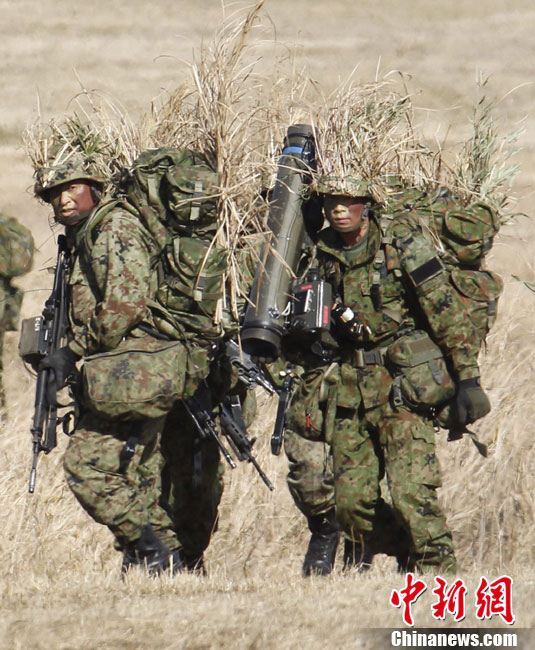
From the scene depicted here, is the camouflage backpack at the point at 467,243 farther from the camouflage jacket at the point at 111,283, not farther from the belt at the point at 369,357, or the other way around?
the camouflage jacket at the point at 111,283

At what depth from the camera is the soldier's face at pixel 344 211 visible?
19.3 ft

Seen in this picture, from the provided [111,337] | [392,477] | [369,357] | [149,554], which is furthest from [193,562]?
[111,337]

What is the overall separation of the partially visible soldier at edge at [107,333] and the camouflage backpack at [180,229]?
3.1 inches

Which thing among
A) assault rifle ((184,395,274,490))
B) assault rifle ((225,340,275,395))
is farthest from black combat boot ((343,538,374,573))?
assault rifle ((225,340,275,395))

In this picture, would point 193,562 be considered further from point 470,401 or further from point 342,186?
point 342,186

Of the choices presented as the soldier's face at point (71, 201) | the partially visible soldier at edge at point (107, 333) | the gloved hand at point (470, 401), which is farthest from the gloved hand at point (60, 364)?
the gloved hand at point (470, 401)

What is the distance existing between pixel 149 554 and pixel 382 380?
1.46 m

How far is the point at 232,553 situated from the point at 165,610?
3.74m

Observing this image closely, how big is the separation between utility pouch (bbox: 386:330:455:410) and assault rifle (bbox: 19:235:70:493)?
1.67m

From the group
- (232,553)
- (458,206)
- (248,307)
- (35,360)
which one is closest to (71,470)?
(35,360)

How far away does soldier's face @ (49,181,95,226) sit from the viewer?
5.78 meters

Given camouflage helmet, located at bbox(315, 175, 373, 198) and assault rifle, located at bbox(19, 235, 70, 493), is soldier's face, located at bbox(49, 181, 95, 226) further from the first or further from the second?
camouflage helmet, located at bbox(315, 175, 373, 198)

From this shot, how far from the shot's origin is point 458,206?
20.5ft

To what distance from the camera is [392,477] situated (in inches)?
235
